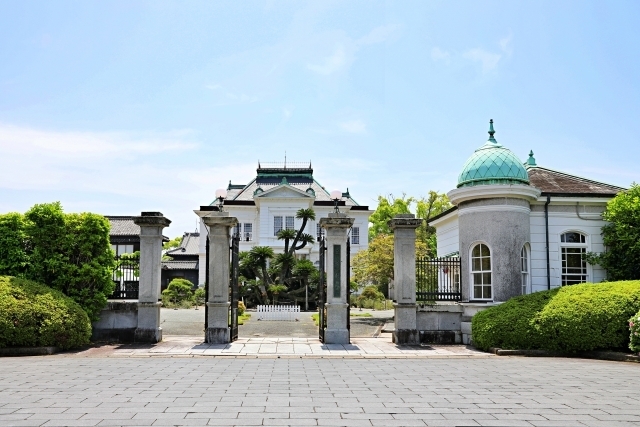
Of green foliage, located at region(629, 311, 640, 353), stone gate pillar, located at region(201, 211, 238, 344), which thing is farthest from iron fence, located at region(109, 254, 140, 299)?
green foliage, located at region(629, 311, 640, 353)

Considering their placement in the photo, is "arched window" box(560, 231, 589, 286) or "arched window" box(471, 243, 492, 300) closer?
"arched window" box(471, 243, 492, 300)

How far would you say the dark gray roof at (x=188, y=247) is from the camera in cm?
5306

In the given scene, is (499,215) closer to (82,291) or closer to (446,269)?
(446,269)

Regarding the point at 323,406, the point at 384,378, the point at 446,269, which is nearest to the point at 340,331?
the point at 446,269

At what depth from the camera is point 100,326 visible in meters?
16.0

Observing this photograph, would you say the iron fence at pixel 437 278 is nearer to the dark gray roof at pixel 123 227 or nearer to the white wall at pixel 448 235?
the white wall at pixel 448 235

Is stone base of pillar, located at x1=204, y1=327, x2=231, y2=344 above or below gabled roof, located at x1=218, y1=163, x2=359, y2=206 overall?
below

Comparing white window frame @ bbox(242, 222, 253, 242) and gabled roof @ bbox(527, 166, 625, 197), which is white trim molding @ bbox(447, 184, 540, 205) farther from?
white window frame @ bbox(242, 222, 253, 242)

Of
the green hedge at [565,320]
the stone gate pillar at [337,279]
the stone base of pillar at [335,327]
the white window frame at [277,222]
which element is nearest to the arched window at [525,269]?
the green hedge at [565,320]

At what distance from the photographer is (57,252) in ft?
51.1

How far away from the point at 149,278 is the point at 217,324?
2.29 m

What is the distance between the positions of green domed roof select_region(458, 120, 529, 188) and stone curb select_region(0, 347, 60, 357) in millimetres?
11805

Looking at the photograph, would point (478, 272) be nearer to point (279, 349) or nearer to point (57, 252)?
point (279, 349)

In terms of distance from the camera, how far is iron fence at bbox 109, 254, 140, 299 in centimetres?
1655
